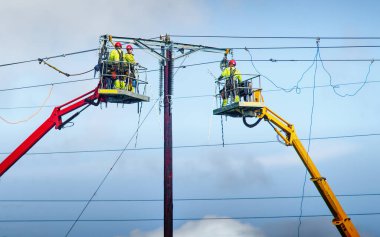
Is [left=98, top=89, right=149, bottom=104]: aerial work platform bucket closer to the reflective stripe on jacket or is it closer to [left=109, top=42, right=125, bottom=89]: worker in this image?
[left=109, top=42, right=125, bottom=89]: worker

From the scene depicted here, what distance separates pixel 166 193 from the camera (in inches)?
494

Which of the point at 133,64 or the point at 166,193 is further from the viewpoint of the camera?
the point at 133,64

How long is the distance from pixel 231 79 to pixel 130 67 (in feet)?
15.1

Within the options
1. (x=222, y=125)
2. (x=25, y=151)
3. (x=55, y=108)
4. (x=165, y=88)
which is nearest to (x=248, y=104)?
(x=222, y=125)

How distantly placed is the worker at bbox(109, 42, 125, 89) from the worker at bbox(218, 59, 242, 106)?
4.69 metres

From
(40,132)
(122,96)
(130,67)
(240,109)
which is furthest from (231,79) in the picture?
(40,132)

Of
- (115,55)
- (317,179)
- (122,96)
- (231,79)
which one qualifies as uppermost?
(115,55)

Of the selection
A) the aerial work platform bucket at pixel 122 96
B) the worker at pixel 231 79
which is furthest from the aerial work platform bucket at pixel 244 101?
the aerial work platform bucket at pixel 122 96

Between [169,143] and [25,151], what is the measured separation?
25.7 ft

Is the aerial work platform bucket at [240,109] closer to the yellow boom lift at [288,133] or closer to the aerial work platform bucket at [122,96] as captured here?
the yellow boom lift at [288,133]

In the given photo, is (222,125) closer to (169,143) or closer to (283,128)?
(283,128)

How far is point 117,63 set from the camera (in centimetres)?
1461

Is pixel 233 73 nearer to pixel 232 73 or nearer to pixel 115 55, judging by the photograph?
pixel 232 73

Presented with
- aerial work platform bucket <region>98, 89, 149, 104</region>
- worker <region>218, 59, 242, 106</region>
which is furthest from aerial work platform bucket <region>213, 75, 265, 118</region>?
aerial work platform bucket <region>98, 89, 149, 104</region>
